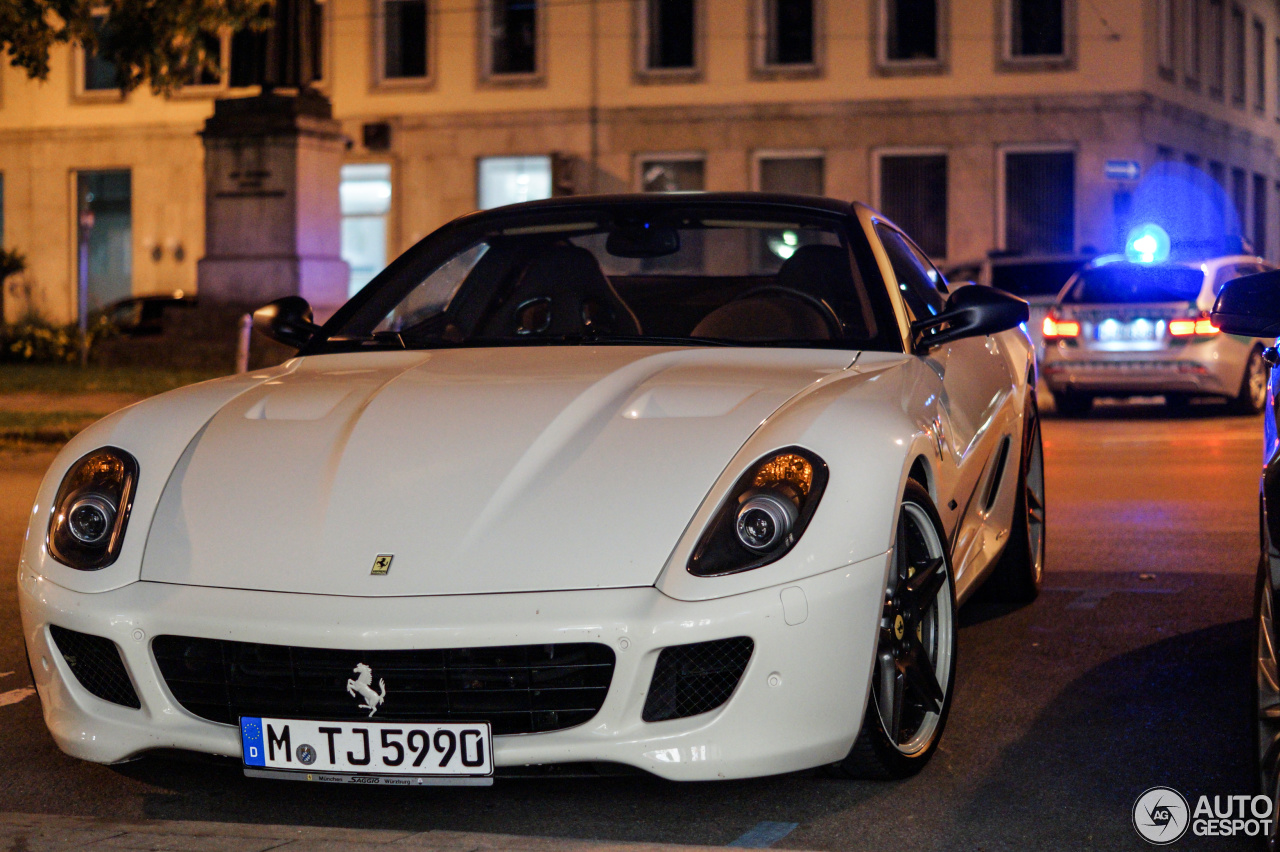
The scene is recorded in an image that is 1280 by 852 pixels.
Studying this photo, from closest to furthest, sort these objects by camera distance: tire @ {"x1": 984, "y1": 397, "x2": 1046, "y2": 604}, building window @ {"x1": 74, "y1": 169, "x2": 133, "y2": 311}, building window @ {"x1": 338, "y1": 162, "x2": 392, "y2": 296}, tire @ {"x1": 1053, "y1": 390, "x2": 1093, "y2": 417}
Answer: tire @ {"x1": 984, "y1": 397, "x2": 1046, "y2": 604} < tire @ {"x1": 1053, "y1": 390, "x2": 1093, "y2": 417} < building window @ {"x1": 338, "y1": 162, "x2": 392, "y2": 296} < building window @ {"x1": 74, "y1": 169, "x2": 133, "y2": 311}

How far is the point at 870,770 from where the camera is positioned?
3705 millimetres

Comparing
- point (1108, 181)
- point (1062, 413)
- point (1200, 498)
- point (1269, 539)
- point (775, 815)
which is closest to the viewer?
point (1269, 539)

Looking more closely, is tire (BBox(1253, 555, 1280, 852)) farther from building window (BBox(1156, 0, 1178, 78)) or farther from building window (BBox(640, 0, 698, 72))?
building window (BBox(640, 0, 698, 72))

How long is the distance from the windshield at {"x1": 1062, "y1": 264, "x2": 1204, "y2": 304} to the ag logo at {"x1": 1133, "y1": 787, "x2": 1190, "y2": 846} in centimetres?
1234

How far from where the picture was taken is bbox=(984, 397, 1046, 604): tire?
19.0 ft

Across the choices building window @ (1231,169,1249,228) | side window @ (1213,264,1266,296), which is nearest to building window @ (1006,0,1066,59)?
building window @ (1231,169,1249,228)

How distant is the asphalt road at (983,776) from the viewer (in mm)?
3531

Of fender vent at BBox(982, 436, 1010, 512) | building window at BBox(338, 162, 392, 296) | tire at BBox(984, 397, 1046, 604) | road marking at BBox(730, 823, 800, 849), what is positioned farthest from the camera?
building window at BBox(338, 162, 392, 296)

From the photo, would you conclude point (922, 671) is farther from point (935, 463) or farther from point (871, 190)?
point (871, 190)

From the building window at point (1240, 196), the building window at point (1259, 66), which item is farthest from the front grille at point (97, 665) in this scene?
the building window at point (1259, 66)

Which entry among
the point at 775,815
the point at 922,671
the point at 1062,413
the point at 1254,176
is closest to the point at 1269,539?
the point at 922,671

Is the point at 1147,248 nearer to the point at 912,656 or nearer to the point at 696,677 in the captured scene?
the point at 912,656

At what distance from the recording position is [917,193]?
33.2 m

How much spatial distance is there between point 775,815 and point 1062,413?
13.3m
